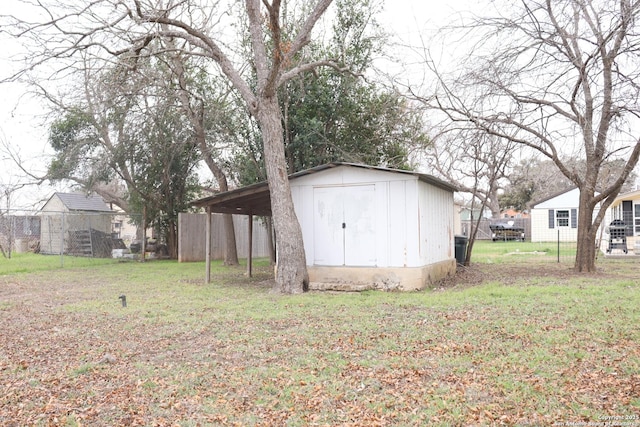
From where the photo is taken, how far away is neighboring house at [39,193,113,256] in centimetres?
2164

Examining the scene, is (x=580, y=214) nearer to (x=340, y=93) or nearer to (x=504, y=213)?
(x=340, y=93)

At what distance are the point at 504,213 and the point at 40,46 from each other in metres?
46.2

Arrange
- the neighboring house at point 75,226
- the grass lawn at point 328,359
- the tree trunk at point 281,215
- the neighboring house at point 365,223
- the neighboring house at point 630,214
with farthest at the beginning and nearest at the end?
1. the neighboring house at point 75,226
2. the neighboring house at point 630,214
3. the neighboring house at point 365,223
4. the tree trunk at point 281,215
5. the grass lawn at point 328,359

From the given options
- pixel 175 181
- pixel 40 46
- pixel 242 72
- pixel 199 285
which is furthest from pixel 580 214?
pixel 175 181

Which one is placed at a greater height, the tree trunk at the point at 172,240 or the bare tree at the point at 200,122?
the bare tree at the point at 200,122

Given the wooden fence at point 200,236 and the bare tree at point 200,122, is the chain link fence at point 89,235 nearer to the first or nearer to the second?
the wooden fence at point 200,236

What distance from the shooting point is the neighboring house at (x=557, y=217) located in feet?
103

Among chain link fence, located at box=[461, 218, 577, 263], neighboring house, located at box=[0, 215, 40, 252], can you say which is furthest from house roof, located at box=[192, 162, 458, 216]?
chain link fence, located at box=[461, 218, 577, 263]

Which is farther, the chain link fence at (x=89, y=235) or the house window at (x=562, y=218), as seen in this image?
the house window at (x=562, y=218)

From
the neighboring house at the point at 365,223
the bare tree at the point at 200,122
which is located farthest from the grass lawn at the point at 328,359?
the bare tree at the point at 200,122

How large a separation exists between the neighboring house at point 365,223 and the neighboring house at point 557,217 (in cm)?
2205

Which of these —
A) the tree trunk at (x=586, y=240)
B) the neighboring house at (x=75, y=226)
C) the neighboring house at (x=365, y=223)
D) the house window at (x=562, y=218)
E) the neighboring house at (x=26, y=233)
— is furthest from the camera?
the house window at (x=562, y=218)

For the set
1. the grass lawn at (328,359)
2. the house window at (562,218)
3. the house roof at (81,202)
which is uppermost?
the house roof at (81,202)

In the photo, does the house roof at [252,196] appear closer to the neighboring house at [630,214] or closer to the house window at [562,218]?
the neighboring house at [630,214]
